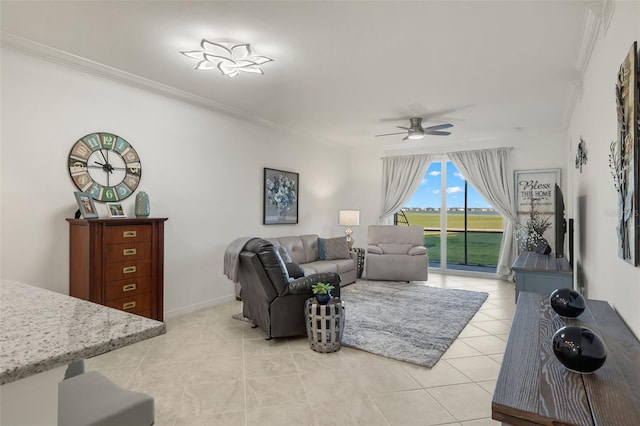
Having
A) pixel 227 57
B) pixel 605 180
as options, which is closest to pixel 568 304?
pixel 605 180

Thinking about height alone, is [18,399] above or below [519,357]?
above

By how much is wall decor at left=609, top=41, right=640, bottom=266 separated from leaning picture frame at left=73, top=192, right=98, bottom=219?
383 cm

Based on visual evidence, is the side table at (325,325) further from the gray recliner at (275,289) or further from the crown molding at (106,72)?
the crown molding at (106,72)

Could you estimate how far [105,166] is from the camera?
3.51 m

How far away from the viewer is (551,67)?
337 centimetres

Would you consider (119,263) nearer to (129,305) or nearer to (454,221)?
(129,305)

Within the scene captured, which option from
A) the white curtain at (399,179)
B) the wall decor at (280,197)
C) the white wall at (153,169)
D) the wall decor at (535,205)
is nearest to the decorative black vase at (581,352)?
the white wall at (153,169)

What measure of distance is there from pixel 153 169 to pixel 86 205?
0.91 meters

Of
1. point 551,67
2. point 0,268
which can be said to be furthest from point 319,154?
point 0,268

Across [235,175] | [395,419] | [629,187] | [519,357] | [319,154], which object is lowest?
[395,419]

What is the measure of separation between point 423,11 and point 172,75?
2.57m

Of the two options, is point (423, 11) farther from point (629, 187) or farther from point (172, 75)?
point (172, 75)

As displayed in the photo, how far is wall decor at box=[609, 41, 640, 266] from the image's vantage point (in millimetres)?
1402

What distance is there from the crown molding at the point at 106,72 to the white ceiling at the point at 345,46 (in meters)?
0.02
